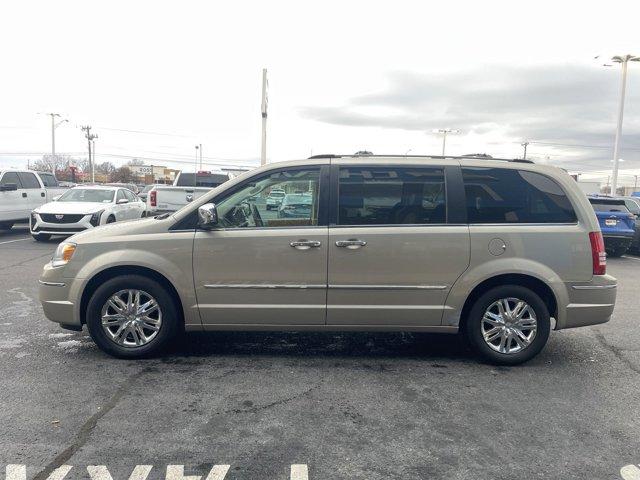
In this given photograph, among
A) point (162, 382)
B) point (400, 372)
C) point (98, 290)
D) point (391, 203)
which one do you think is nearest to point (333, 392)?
point (400, 372)

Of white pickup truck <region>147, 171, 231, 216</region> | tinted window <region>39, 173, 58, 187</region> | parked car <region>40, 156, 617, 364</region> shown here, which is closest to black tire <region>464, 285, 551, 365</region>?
parked car <region>40, 156, 617, 364</region>

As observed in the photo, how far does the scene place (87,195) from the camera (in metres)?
14.8

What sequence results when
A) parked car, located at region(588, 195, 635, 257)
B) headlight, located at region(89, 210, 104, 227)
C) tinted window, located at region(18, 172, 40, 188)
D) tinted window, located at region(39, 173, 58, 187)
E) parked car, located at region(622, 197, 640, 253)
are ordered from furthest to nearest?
tinted window, located at region(39, 173, 58, 187)
tinted window, located at region(18, 172, 40, 188)
parked car, located at region(622, 197, 640, 253)
headlight, located at region(89, 210, 104, 227)
parked car, located at region(588, 195, 635, 257)

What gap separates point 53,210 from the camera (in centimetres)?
1335

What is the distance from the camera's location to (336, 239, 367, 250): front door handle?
464 centimetres

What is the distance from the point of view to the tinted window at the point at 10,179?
1491cm

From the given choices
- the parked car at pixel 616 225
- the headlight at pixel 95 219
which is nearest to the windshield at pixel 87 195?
the headlight at pixel 95 219

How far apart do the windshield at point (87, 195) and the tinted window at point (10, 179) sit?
6.08 feet

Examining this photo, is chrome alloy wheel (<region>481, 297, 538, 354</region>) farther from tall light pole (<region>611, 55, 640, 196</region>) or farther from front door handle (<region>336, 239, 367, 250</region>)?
tall light pole (<region>611, 55, 640, 196</region>)

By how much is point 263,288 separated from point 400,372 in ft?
4.69

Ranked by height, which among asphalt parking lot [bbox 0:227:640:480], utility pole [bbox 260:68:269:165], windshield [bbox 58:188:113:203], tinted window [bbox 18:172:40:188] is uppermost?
utility pole [bbox 260:68:269:165]

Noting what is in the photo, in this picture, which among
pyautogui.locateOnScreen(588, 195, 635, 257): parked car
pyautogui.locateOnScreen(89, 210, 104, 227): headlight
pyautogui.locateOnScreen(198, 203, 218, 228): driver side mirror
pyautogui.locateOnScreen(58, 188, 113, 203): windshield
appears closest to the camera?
pyautogui.locateOnScreen(198, 203, 218, 228): driver side mirror

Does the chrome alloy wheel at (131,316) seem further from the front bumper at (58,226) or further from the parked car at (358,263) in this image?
the front bumper at (58,226)

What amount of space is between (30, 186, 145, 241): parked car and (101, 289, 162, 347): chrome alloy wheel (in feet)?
29.9
